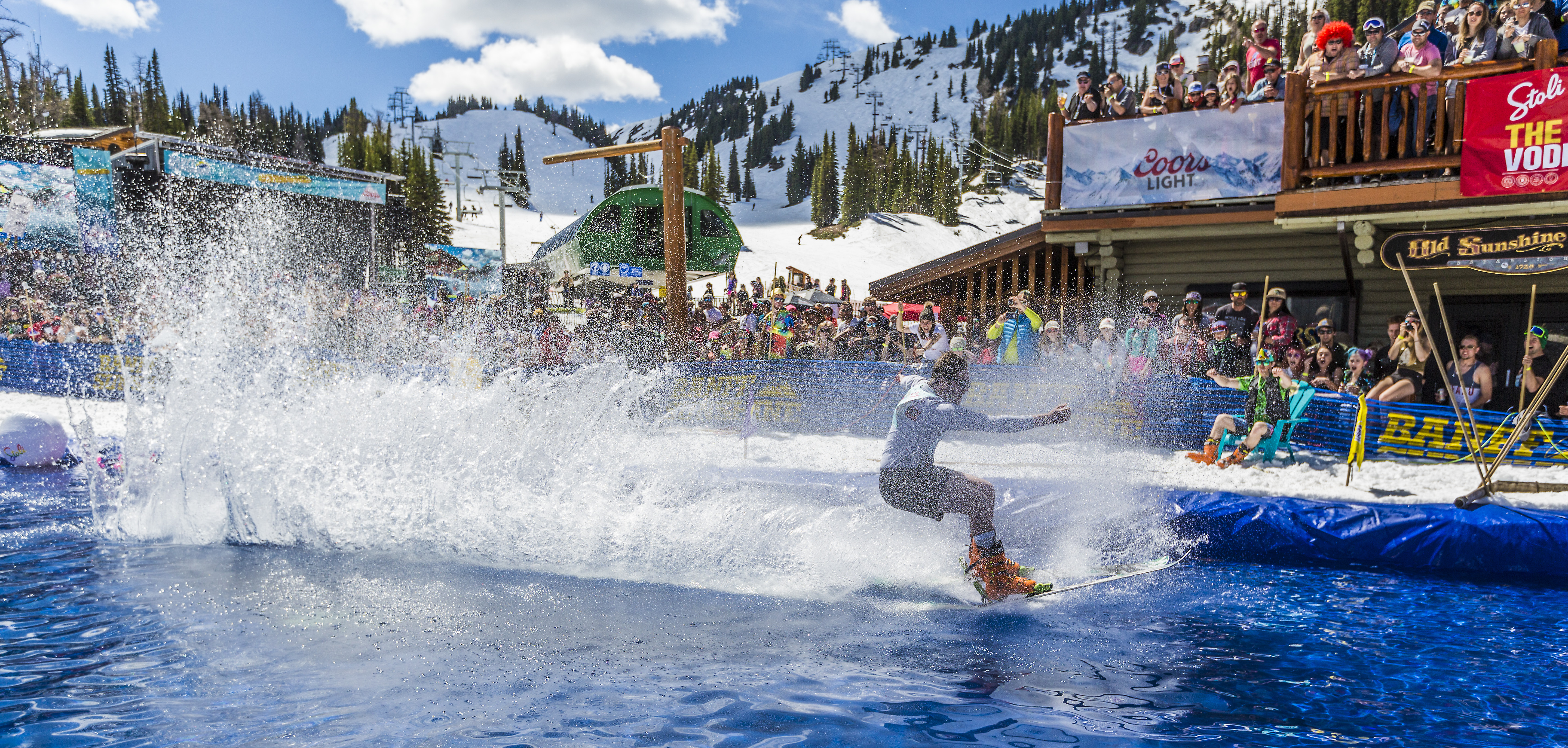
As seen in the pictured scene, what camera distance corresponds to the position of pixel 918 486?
607cm

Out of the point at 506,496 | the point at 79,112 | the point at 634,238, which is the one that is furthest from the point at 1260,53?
the point at 79,112

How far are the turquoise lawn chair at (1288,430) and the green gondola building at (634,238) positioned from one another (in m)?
21.6

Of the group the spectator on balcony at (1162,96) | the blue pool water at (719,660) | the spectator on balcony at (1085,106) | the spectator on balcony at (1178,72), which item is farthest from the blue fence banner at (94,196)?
the spectator on balcony at (1178,72)

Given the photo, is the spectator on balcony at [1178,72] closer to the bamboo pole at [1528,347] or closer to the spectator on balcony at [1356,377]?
the spectator on balcony at [1356,377]

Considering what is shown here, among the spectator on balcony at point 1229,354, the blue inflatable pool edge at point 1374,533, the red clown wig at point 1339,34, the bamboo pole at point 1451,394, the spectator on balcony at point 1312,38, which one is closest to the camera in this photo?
the blue inflatable pool edge at point 1374,533

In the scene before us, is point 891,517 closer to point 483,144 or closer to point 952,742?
point 952,742

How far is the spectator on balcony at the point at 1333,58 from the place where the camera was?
1016 centimetres

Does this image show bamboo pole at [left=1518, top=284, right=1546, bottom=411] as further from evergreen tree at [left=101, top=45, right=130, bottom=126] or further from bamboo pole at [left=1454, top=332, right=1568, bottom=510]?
evergreen tree at [left=101, top=45, right=130, bottom=126]

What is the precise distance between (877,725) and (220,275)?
807 inches

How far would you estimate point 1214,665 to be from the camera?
4.99m

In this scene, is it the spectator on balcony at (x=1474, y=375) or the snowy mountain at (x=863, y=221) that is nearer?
the spectator on balcony at (x=1474, y=375)

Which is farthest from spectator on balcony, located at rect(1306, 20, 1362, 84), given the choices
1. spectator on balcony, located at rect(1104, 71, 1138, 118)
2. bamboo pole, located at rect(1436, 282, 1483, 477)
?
bamboo pole, located at rect(1436, 282, 1483, 477)

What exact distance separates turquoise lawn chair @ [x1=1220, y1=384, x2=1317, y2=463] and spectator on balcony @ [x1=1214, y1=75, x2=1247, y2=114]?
4203 millimetres

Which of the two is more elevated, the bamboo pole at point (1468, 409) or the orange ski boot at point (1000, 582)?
the bamboo pole at point (1468, 409)
